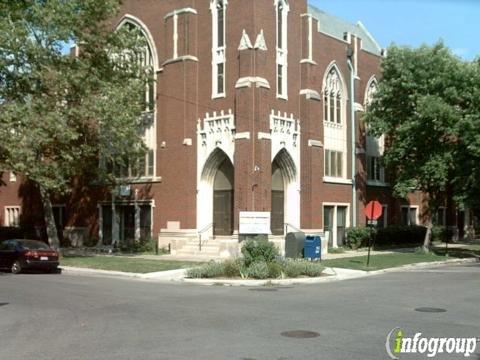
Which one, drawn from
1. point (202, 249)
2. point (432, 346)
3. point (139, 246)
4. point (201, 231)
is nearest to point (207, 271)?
point (202, 249)

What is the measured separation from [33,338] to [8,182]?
132ft

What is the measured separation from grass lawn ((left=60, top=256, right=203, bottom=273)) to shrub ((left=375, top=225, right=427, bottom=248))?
1669 cm

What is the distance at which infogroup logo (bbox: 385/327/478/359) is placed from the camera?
823 centimetres

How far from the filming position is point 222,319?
11.3 metres

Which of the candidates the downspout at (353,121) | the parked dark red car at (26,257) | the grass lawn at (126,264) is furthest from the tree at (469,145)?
the parked dark red car at (26,257)

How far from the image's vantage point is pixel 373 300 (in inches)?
567

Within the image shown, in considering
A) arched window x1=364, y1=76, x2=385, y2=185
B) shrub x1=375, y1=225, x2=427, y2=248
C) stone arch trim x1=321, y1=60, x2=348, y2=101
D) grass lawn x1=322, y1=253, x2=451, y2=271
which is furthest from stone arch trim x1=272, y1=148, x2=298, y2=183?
arched window x1=364, y1=76, x2=385, y2=185

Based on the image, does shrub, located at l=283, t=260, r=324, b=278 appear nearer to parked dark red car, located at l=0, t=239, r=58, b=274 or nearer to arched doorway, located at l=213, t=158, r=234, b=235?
parked dark red car, located at l=0, t=239, r=58, b=274

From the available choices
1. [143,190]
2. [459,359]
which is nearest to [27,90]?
[143,190]

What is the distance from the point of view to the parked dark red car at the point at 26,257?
75.7 ft

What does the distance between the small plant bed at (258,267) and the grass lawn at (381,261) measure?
4225 millimetres

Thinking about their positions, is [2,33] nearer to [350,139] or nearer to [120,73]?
[120,73]

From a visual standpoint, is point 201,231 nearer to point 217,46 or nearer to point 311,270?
point 217,46

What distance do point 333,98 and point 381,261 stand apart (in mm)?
14473
